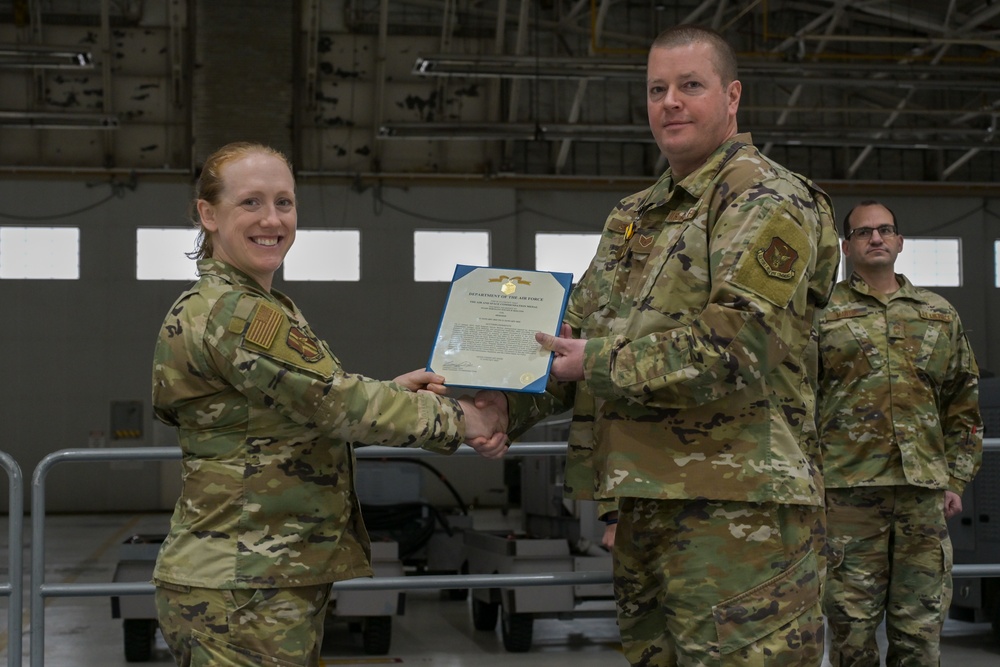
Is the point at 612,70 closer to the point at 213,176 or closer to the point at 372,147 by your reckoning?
the point at 372,147

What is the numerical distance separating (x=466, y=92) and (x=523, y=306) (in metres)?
15.6

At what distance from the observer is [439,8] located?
57.8ft

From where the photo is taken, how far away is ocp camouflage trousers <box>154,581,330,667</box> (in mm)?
2258

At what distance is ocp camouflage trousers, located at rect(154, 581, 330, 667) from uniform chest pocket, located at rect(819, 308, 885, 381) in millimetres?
2932

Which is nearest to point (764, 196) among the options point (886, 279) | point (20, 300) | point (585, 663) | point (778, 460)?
point (778, 460)

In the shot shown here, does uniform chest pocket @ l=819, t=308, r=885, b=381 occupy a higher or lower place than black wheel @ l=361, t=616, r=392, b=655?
higher

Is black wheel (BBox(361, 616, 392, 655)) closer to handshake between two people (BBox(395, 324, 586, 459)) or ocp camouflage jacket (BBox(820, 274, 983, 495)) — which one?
ocp camouflage jacket (BBox(820, 274, 983, 495))

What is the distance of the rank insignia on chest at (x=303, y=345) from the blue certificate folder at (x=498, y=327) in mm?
352

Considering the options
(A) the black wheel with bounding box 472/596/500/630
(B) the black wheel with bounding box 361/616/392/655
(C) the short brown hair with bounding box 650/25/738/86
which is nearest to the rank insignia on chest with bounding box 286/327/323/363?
(C) the short brown hair with bounding box 650/25/738/86

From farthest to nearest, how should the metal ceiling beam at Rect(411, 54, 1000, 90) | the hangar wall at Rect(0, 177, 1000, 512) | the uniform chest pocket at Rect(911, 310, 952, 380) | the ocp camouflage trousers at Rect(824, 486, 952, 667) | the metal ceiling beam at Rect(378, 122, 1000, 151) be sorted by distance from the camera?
the hangar wall at Rect(0, 177, 1000, 512)
the metal ceiling beam at Rect(378, 122, 1000, 151)
the metal ceiling beam at Rect(411, 54, 1000, 90)
the uniform chest pocket at Rect(911, 310, 952, 380)
the ocp camouflage trousers at Rect(824, 486, 952, 667)

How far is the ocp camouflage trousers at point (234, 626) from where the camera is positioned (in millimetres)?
2258

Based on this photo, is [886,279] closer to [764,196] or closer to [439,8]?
[764,196]

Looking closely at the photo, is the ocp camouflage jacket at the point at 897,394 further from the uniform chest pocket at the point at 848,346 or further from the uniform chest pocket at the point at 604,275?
the uniform chest pocket at the point at 604,275

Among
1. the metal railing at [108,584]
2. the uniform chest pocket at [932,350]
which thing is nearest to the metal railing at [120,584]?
the metal railing at [108,584]
